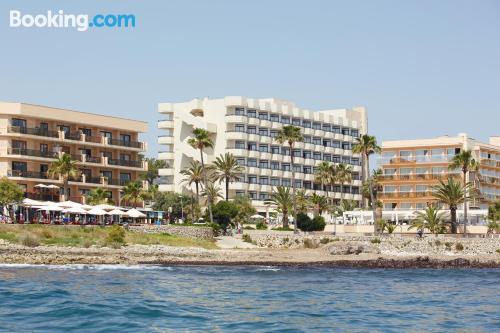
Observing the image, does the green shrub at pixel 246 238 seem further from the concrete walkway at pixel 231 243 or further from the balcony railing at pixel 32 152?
the balcony railing at pixel 32 152

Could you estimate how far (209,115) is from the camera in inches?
5212

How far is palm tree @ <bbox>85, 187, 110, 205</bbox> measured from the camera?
9378 centimetres

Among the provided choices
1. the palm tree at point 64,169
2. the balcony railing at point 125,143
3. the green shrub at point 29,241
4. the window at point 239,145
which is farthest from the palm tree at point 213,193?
the green shrub at point 29,241

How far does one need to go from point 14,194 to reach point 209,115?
5336 cm

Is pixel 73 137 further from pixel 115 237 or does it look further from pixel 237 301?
pixel 237 301

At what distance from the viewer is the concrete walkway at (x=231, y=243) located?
87.7 meters

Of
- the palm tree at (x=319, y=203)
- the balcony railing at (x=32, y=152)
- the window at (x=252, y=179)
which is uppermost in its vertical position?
the balcony railing at (x=32, y=152)

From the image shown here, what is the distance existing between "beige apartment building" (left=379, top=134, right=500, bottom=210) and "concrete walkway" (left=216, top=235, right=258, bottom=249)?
128 feet

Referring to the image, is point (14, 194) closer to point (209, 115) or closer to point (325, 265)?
point (325, 265)

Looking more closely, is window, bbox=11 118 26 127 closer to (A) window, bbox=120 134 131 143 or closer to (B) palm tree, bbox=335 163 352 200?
(A) window, bbox=120 134 131 143

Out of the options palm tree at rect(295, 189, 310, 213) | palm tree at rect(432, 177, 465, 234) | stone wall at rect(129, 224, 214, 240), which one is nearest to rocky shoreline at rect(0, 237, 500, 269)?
stone wall at rect(129, 224, 214, 240)

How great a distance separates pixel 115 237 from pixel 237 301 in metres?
40.9

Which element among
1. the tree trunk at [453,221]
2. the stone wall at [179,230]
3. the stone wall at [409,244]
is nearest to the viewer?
the stone wall at [409,244]

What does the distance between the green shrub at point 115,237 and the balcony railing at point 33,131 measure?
23277 mm
